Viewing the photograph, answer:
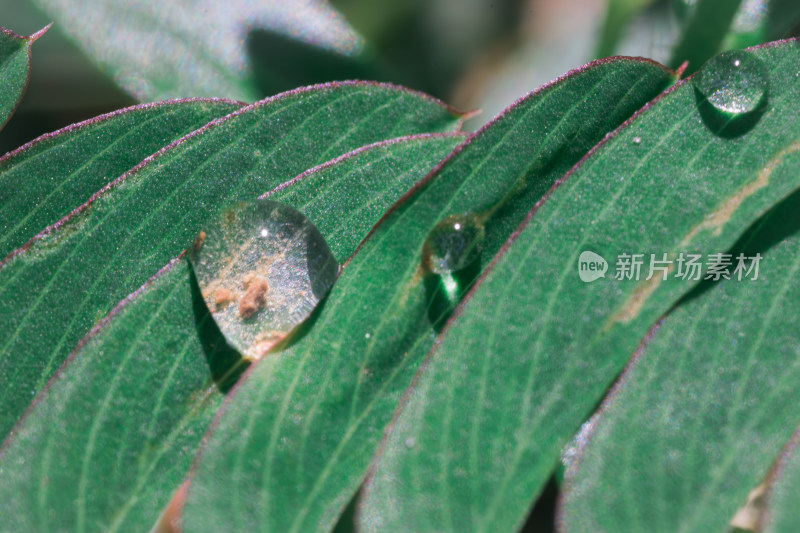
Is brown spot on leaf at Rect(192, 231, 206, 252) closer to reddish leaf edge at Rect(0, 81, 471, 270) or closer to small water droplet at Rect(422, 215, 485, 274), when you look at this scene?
reddish leaf edge at Rect(0, 81, 471, 270)

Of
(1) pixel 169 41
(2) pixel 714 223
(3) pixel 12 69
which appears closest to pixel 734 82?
(2) pixel 714 223

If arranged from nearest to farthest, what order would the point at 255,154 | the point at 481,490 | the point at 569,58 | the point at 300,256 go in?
the point at 481,490 → the point at 300,256 → the point at 255,154 → the point at 569,58

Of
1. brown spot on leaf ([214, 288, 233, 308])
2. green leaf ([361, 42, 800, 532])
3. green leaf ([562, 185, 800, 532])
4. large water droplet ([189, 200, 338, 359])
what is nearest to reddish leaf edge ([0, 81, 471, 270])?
large water droplet ([189, 200, 338, 359])

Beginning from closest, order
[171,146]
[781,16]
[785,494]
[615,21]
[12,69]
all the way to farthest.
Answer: [785,494] < [171,146] < [12,69] < [781,16] < [615,21]

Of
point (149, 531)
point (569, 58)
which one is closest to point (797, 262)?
point (149, 531)

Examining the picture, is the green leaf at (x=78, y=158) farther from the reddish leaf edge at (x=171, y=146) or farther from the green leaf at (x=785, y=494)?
the green leaf at (x=785, y=494)

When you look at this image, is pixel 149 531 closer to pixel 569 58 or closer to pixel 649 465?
pixel 649 465

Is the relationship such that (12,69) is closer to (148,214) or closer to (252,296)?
(148,214)

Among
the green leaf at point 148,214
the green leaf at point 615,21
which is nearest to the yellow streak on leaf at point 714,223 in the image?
the green leaf at point 148,214
